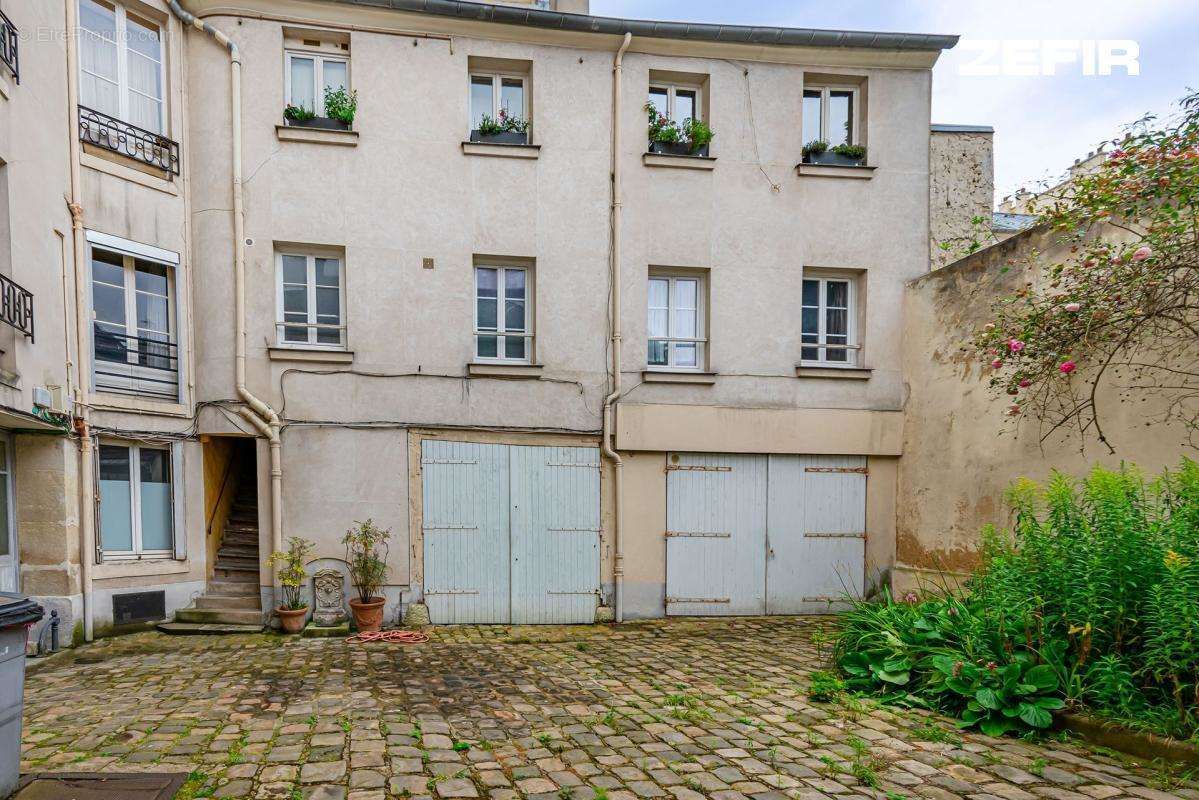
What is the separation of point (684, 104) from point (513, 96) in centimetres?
229

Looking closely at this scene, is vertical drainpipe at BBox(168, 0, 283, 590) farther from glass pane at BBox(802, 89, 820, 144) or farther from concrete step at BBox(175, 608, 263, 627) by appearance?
glass pane at BBox(802, 89, 820, 144)

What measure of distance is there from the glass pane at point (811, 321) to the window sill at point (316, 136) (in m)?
6.15

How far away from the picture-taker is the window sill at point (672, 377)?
8.23m

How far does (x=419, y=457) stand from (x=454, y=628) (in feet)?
6.83

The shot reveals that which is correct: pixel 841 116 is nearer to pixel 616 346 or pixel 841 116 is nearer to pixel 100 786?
pixel 616 346

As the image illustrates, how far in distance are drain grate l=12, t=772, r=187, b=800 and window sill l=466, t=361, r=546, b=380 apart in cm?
499

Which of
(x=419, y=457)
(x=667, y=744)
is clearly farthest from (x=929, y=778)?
(x=419, y=457)

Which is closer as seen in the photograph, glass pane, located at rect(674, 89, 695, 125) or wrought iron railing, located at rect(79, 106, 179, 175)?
wrought iron railing, located at rect(79, 106, 179, 175)

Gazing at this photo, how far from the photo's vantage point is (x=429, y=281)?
7891 millimetres

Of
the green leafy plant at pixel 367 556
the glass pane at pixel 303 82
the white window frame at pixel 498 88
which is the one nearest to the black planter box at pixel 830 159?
the white window frame at pixel 498 88

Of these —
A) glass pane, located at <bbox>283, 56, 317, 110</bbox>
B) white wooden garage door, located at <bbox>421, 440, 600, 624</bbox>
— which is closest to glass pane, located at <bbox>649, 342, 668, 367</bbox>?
white wooden garage door, located at <bbox>421, 440, 600, 624</bbox>

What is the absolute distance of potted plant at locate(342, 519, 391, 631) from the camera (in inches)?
288

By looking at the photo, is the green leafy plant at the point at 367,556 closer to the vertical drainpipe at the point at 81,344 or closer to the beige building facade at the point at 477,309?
the beige building facade at the point at 477,309

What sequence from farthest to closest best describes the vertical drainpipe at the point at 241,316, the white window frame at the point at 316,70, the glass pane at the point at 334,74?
the glass pane at the point at 334,74, the white window frame at the point at 316,70, the vertical drainpipe at the point at 241,316
